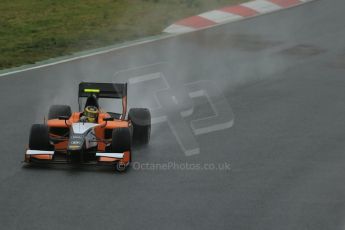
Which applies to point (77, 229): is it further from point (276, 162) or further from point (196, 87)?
point (196, 87)

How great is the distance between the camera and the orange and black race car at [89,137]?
11406 mm

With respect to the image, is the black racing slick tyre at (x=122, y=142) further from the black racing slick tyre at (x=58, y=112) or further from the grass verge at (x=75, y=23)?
the grass verge at (x=75, y=23)

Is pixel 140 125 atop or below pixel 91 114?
below

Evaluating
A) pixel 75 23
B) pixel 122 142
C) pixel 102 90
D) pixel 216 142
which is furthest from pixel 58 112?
pixel 75 23

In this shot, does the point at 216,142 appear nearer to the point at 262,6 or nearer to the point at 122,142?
the point at 122,142

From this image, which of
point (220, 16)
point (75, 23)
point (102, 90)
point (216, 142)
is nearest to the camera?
point (102, 90)

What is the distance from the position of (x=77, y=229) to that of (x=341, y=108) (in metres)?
6.79

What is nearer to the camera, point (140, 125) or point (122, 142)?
point (122, 142)

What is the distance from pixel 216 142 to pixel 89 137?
6.97 ft

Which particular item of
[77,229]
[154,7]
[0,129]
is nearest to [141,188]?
[77,229]

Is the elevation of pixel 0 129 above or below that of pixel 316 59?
above

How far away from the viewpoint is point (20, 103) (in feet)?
49.3

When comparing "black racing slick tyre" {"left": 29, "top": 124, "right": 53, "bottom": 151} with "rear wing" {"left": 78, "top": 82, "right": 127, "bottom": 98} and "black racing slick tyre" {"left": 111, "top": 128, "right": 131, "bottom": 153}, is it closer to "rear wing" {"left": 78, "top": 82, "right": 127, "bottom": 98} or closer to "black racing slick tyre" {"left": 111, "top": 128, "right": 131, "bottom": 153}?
"black racing slick tyre" {"left": 111, "top": 128, "right": 131, "bottom": 153}

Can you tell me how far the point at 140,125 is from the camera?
1248 cm
